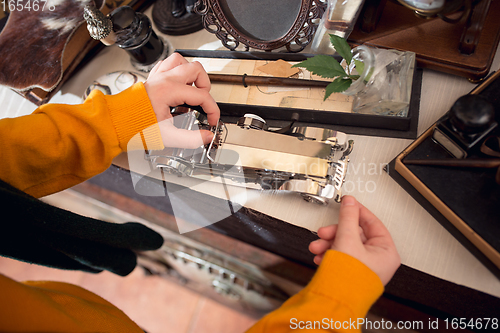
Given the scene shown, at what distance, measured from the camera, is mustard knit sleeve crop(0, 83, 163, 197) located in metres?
0.56

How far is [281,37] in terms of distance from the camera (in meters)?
0.72

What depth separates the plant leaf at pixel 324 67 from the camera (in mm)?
617

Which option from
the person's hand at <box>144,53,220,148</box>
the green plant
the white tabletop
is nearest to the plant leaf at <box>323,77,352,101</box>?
the green plant

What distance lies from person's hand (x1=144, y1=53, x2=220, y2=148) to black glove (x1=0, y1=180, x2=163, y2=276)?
9.2 inches

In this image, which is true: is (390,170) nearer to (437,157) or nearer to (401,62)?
(437,157)

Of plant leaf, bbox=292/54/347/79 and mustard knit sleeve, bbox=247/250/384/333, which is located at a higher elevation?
plant leaf, bbox=292/54/347/79

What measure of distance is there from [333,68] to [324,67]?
2 centimetres

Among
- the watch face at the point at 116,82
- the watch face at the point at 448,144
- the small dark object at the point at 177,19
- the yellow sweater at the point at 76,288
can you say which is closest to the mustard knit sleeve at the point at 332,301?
the yellow sweater at the point at 76,288

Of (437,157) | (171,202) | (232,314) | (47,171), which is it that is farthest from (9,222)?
(232,314)

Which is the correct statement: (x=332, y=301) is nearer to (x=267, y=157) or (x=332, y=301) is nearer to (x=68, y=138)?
(x=267, y=157)

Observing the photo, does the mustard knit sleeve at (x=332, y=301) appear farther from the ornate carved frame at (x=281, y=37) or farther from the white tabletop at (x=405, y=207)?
the ornate carved frame at (x=281, y=37)

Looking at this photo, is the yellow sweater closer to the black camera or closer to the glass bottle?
the black camera

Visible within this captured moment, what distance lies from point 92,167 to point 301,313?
52 centimetres

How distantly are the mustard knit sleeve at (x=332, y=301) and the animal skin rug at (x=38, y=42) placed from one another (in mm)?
867
